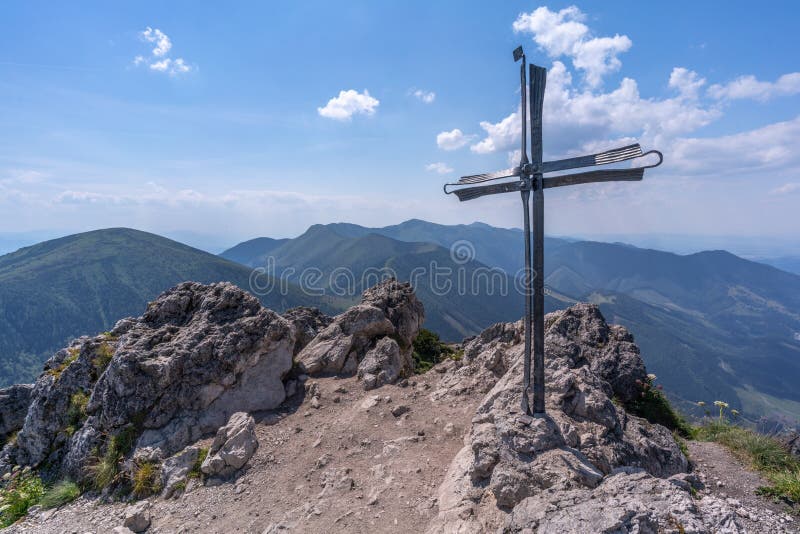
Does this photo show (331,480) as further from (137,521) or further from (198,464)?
(137,521)

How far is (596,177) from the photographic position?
7.40 meters

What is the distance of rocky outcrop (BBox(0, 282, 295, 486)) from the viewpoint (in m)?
12.1

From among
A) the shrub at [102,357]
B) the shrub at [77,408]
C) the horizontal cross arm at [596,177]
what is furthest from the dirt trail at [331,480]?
the horizontal cross arm at [596,177]

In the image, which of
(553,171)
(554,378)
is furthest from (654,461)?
(553,171)

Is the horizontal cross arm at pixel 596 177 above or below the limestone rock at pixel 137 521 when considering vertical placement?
above

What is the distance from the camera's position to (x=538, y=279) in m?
8.19

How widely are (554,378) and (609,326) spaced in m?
6.51

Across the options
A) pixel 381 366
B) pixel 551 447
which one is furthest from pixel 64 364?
pixel 551 447

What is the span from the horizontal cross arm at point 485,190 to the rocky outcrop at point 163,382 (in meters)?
9.14

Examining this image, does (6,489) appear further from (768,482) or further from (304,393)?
(768,482)

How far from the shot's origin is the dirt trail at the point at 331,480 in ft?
26.0

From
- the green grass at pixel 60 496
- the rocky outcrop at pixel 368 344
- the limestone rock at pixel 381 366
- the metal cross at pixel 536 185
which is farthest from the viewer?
the rocky outcrop at pixel 368 344

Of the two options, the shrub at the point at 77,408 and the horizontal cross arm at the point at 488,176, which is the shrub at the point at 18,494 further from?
the horizontal cross arm at the point at 488,176

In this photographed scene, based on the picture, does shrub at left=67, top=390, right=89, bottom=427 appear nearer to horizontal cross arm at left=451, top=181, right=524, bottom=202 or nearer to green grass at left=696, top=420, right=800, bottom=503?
horizontal cross arm at left=451, top=181, right=524, bottom=202
